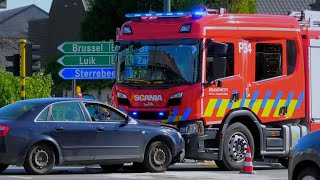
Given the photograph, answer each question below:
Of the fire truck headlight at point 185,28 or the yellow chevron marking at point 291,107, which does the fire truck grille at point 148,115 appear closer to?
the fire truck headlight at point 185,28

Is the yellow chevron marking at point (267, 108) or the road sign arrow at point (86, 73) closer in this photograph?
the yellow chevron marking at point (267, 108)

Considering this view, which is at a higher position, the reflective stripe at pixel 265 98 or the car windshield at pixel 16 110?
the reflective stripe at pixel 265 98

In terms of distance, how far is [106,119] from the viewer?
17.1 metres

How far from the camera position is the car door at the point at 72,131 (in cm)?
1633

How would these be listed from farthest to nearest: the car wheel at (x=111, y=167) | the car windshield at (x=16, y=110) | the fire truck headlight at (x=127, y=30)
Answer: the fire truck headlight at (x=127, y=30) → the car wheel at (x=111, y=167) → the car windshield at (x=16, y=110)

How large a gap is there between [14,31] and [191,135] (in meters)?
68.8

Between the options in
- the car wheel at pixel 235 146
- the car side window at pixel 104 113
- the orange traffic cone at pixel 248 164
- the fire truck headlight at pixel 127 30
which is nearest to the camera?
the orange traffic cone at pixel 248 164

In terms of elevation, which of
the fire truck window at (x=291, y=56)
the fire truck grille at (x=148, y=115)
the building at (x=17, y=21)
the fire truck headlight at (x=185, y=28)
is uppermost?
the building at (x=17, y=21)

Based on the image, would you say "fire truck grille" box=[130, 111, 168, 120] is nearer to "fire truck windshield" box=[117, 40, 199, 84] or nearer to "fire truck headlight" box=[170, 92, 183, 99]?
"fire truck headlight" box=[170, 92, 183, 99]

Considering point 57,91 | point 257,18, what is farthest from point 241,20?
point 57,91

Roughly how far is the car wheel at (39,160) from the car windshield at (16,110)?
720mm

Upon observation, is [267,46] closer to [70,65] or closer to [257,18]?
[257,18]

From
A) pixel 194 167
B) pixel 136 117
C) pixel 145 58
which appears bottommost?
pixel 194 167

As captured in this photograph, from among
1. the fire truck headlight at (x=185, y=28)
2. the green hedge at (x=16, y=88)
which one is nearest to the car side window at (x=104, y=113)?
the fire truck headlight at (x=185, y=28)
